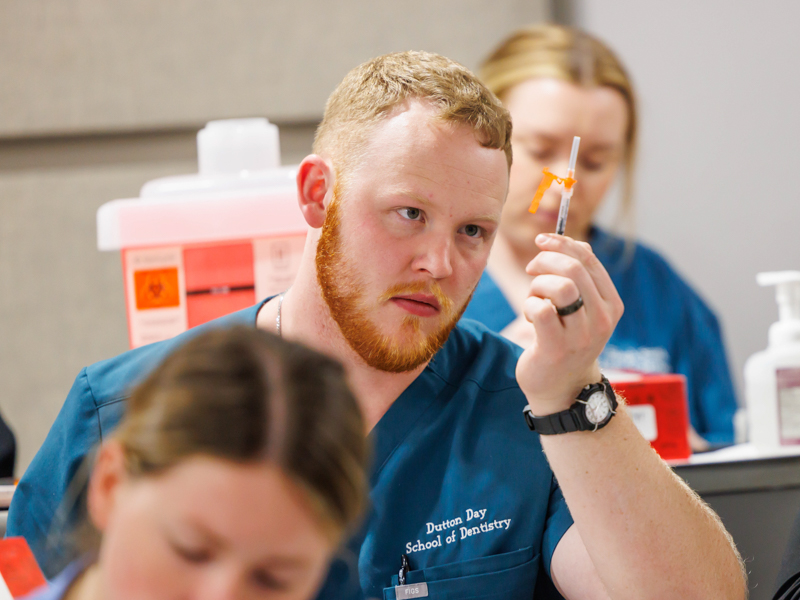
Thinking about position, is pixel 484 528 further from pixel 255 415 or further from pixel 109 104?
pixel 109 104

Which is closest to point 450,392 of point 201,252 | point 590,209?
point 201,252

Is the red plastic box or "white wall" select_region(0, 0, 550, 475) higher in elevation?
"white wall" select_region(0, 0, 550, 475)

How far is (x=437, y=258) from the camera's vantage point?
0.64m

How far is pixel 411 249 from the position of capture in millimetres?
662

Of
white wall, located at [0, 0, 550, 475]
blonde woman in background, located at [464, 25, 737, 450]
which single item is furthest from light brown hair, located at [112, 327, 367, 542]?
white wall, located at [0, 0, 550, 475]

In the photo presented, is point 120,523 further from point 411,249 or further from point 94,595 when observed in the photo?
point 411,249

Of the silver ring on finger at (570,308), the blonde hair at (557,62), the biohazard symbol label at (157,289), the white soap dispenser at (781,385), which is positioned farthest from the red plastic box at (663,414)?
the blonde hair at (557,62)

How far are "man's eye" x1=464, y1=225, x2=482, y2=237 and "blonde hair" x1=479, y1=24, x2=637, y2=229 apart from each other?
79 centimetres

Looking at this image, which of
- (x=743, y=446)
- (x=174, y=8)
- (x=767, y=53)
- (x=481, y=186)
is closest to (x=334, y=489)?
(x=481, y=186)

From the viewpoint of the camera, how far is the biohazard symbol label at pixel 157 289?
925 millimetres

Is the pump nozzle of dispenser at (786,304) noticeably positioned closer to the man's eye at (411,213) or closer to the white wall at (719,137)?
the man's eye at (411,213)

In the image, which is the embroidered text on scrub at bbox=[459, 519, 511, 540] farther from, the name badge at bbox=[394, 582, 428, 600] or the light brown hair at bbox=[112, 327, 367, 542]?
the light brown hair at bbox=[112, 327, 367, 542]

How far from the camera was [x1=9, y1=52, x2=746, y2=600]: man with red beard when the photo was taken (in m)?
0.63

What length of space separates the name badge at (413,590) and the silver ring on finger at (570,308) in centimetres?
28
